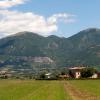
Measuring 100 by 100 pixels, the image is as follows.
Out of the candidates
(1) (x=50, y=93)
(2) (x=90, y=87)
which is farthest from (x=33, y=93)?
(2) (x=90, y=87)

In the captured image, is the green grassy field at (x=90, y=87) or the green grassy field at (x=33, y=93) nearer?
the green grassy field at (x=33, y=93)

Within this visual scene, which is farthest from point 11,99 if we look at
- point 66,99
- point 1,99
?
point 66,99

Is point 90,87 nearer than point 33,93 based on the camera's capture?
No

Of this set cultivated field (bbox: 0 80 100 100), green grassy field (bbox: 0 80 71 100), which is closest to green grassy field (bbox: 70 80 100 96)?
cultivated field (bbox: 0 80 100 100)

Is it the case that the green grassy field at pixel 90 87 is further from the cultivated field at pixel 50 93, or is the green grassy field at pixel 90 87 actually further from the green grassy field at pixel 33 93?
the green grassy field at pixel 33 93

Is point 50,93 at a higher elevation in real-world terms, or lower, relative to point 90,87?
higher

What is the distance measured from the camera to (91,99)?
43156 mm

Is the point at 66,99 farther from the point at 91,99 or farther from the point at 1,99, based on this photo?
the point at 1,99

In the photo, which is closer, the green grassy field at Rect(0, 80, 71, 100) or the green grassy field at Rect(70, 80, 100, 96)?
the green grassy field at Rect(0, 80, 71, 100)

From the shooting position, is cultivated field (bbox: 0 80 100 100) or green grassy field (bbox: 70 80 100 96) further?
green grassy field (bbox: 70 80 100 96)

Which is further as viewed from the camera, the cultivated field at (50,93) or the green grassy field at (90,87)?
the green grassy field at (90,87)

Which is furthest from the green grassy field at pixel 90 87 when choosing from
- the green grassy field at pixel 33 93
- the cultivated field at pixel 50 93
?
the green grassy field at pixel 33 93

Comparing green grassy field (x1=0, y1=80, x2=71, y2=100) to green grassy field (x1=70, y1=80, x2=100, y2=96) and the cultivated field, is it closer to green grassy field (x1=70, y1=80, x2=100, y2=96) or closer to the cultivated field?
the cultivated field

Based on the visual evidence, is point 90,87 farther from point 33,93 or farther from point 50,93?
point 33,93
